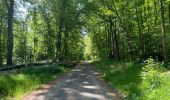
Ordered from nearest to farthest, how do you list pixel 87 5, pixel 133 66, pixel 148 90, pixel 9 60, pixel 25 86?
pixel 148 90 → pixel 25 86 → pixel 133 66 → pixel 9 60 → pixel 87 5

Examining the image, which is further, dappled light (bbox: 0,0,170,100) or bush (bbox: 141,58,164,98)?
dappled light (bbox: 0,0,170,100)

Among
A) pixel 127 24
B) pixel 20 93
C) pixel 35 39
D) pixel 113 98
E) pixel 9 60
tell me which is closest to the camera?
pixel 113 98

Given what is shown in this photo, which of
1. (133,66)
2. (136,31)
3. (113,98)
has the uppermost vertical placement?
(136,31)

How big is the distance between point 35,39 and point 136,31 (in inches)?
1351

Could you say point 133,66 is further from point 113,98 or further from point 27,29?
point 27,29

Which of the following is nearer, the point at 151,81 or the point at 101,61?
the point at 151,81

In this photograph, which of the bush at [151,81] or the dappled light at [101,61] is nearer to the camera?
the bush at [151,81]

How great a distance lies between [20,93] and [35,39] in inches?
2205

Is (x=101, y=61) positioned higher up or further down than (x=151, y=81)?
higher up

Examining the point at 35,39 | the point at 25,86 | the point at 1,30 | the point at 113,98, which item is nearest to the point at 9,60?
the point at 25,86

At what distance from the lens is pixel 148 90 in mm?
13195

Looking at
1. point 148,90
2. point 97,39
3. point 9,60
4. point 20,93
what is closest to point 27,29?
point 97,39

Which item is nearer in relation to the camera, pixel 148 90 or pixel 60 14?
pixel 148 90

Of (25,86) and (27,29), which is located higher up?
(27,29)
